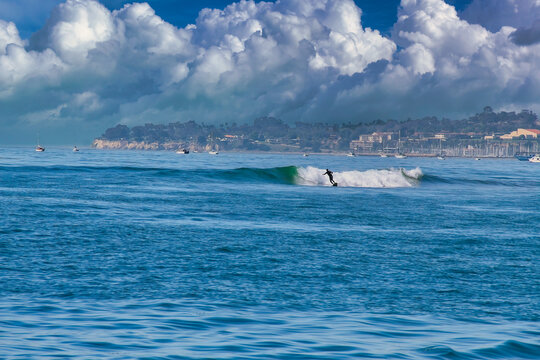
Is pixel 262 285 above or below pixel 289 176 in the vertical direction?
below

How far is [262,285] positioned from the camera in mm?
14773

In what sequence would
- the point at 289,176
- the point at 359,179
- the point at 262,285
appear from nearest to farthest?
the point at 262,285
the point at 359,179
the point at 289,176

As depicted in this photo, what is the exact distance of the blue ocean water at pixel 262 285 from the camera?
1013 cm

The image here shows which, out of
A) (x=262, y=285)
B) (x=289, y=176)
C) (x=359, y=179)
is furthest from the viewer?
(x=289, y=176)

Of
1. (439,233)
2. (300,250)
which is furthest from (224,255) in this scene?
(439,233)

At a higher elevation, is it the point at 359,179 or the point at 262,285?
the point at 359,179

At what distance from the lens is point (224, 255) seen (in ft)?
→ 60.7

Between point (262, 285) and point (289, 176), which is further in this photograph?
point (289, 176)

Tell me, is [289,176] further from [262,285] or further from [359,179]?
[262,285]

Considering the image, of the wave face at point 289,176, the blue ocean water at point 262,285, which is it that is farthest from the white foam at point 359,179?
the blue ocean water at point 262,285

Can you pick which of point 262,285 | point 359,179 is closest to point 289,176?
point 359,179

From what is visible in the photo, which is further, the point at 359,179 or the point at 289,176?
the point at 289,176

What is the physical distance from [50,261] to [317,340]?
908cm

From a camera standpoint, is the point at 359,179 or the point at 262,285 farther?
the point at 359,179
